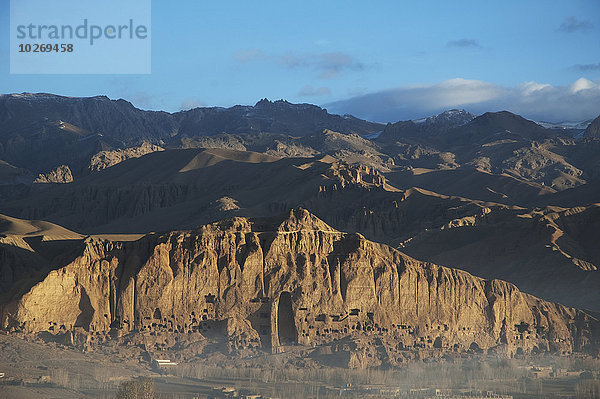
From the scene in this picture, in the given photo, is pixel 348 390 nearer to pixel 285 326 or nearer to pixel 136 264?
pixel 285 326

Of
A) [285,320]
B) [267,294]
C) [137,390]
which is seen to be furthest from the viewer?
[285,320]

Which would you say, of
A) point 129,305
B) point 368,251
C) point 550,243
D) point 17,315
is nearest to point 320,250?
point 368,251

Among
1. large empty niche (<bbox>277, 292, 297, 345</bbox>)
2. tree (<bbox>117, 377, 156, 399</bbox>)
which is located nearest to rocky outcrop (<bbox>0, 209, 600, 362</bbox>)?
large empty niche (<bbox>277, 292, 297, 345</bbox>)

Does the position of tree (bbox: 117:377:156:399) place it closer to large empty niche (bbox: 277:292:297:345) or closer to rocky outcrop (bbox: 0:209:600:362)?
rocky outcrop (bbox: 0:209:600:362)

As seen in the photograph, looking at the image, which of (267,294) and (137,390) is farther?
(267,294)

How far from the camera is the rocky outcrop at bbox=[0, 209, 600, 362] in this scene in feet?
301

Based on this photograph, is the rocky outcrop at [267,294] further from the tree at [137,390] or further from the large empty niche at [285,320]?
the tree at [137,390]

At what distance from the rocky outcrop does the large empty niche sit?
0.08 metres

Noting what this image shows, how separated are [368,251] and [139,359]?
75.6 feet

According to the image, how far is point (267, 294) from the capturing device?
3846 inches

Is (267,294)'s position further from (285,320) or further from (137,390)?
(137,390)

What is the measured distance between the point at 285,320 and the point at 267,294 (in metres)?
2.69

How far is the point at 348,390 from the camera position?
89.9 meters

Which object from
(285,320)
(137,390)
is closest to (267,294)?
(285,320)
